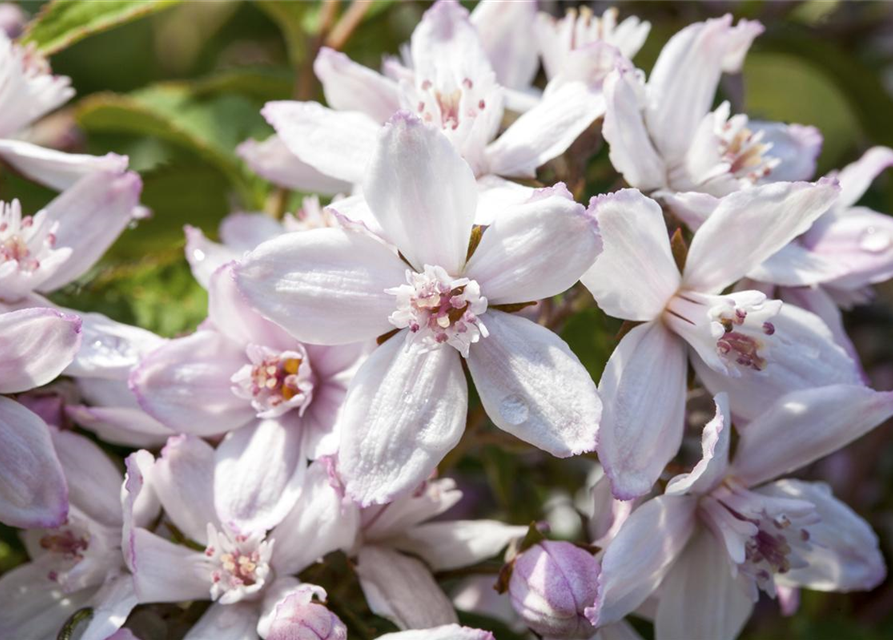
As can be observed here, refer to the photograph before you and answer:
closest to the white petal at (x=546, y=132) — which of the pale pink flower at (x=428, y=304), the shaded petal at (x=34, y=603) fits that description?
the pale pink flower at (x=428, y=304)

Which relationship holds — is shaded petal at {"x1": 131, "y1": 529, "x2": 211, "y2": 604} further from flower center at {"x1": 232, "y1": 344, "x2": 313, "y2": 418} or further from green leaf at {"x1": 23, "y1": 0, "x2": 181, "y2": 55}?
green leaf at {"x1": 23, "y1": 0, "x2": 181, "y2": 55}

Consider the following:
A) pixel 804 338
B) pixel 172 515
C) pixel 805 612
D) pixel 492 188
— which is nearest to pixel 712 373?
pixel 804 338

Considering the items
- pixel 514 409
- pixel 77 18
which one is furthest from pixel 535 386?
pixel 77 18

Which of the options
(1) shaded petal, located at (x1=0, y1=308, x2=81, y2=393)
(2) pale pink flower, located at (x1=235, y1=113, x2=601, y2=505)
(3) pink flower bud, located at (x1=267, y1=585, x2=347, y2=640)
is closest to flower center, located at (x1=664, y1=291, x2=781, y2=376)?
(2) pale pink flower, located at (x1=235, y1=113, x2=601, y2=505)

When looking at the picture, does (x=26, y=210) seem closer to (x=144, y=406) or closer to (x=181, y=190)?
(x=181, y=190)

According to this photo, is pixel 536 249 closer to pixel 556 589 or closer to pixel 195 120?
pixel 556 589

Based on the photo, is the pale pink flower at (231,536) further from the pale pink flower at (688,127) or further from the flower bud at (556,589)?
the pale pink flower at (688,127)
